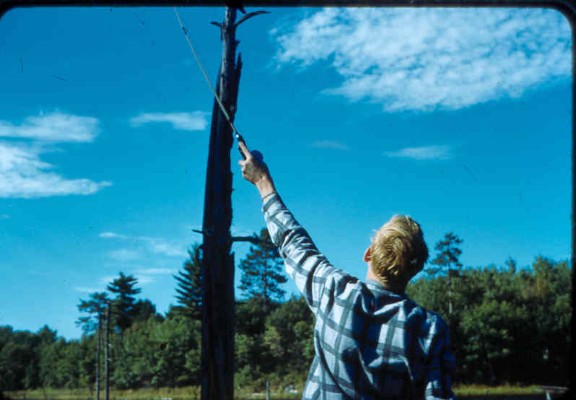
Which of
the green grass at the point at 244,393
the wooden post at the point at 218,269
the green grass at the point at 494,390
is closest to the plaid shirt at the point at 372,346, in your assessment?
the wooden post at the point at 218,269

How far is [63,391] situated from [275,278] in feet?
61.3

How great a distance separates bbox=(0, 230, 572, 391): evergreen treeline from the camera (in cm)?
1211

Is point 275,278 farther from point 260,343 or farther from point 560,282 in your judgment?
point 560,282

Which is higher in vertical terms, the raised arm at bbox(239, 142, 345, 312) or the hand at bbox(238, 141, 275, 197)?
the hand at bbox(238, 141, 275, 197)

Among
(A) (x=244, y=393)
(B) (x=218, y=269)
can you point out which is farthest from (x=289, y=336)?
(B) (x=218, y=269)

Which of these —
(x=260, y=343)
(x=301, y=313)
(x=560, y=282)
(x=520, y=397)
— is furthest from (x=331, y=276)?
(x=560, y=282)

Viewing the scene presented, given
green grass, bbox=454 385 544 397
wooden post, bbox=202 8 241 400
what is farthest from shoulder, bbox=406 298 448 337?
green grass, bbox=454 385 544 397

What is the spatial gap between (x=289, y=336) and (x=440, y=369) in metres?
20.1

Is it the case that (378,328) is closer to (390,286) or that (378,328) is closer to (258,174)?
(390,286)

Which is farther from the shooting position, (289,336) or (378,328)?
(289,336)

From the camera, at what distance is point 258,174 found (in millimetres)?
1463

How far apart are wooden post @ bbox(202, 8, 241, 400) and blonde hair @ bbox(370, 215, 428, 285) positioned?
7.87ft

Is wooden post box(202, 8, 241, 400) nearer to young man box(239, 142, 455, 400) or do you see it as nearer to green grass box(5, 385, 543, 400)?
young man box(239, 142, 455, 400)

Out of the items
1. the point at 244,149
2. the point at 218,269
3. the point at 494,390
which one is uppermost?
the point at 244,149
